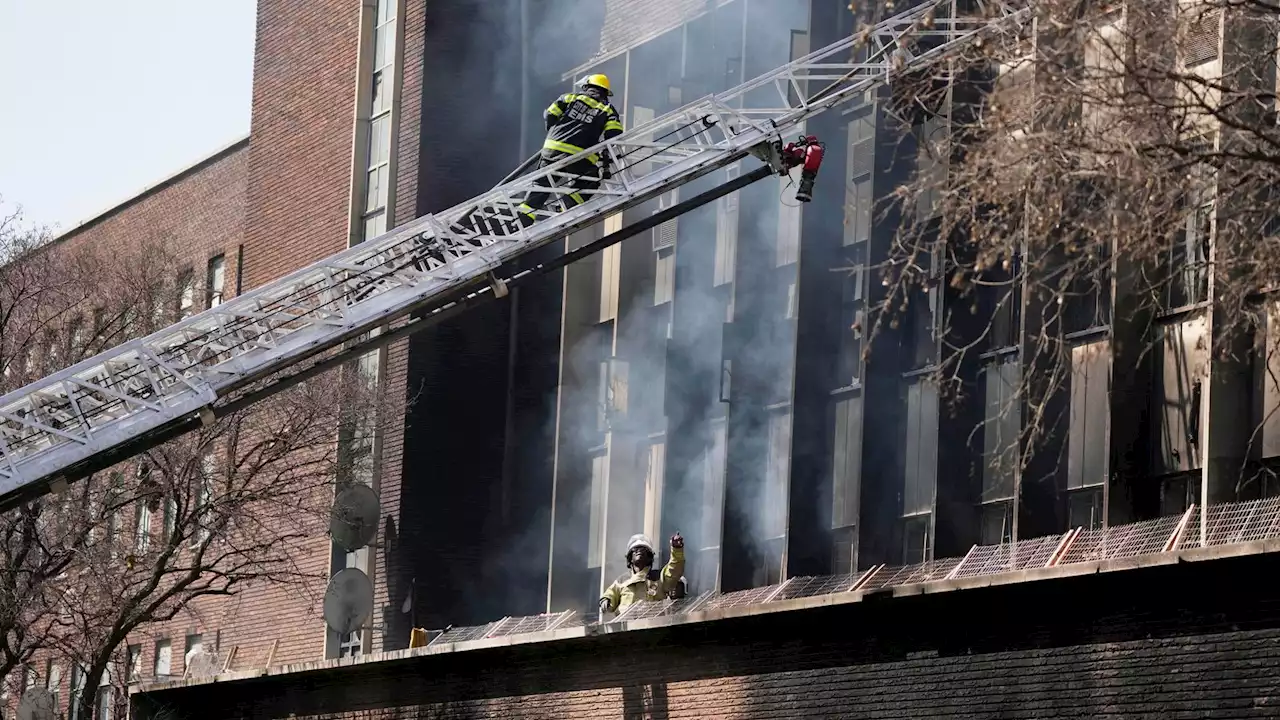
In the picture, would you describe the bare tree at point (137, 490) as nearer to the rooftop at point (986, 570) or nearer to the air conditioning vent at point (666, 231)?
the rooftop at point (986, 570)

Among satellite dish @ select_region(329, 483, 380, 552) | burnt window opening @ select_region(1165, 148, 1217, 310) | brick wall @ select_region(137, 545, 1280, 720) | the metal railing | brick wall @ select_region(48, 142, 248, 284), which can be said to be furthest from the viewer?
brick wall @ select_region(48, 142, 248, 284)

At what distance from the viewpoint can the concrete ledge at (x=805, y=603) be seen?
513 inches

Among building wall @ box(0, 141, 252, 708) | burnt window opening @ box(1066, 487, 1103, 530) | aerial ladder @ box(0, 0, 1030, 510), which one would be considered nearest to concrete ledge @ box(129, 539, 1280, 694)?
burnt window opening @ box(1066, 487, 1103, 530)

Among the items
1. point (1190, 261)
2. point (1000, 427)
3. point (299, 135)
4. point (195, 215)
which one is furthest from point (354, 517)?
point (1190, 261)

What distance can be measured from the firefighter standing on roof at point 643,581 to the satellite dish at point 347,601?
604cm

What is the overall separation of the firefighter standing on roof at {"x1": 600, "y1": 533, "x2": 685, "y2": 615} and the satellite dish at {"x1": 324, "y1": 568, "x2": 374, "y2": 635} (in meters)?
6.04

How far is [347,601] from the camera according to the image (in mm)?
24734

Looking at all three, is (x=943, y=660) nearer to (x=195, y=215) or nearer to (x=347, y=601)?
(x=347, y=601)

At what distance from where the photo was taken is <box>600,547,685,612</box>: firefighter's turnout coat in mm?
18922

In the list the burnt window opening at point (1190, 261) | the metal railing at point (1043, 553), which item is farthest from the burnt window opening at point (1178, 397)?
the metal railing at point (1043, 553)

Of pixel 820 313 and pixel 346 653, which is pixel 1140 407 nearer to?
pixel 820 313

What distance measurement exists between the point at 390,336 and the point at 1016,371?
218 inches

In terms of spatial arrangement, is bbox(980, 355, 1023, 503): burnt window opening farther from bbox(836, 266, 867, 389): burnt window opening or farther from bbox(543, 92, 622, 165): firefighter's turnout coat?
bbox(543, 92, 622, 165): firefighter's turnout coat

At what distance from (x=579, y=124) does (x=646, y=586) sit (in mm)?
4874
